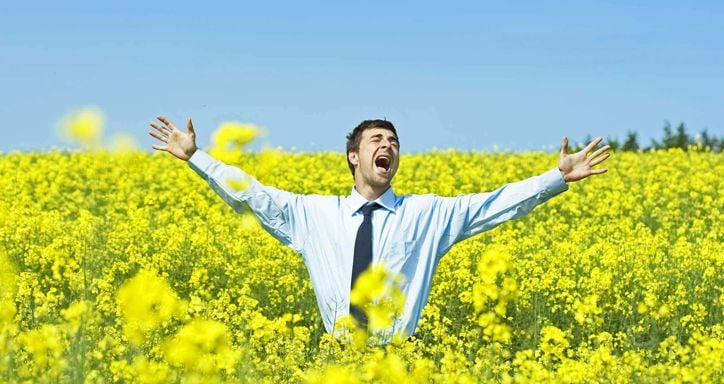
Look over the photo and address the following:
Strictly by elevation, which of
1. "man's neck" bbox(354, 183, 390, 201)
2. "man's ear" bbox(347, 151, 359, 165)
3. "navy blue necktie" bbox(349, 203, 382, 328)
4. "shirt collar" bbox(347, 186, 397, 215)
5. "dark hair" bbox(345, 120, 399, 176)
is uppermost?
"dark hair" bbox(345, 120, 399, 176)

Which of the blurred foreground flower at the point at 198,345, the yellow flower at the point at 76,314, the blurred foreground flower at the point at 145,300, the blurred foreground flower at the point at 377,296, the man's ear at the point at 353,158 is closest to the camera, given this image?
the blurred foreground flower at the point at 198,345

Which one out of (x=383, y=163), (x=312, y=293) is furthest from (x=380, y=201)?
(x=312, y=293)

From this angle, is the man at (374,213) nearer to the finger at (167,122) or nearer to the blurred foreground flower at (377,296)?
the finger at (167,122)

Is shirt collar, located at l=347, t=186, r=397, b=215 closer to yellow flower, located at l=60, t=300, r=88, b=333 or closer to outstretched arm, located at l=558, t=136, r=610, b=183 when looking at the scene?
outstretched arm, located at l=558, t=136, r=610, b=183

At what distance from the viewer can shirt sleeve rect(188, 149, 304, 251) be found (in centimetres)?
525

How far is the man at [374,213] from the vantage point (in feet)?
17.3

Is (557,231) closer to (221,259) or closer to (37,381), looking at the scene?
(221,259)

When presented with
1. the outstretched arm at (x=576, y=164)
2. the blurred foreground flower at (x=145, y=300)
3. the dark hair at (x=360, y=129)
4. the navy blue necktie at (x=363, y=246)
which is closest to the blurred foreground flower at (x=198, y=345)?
the blurred foreground flower at (x=145, y=300)

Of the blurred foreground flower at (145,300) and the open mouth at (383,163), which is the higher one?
the open mouth at (383,163)

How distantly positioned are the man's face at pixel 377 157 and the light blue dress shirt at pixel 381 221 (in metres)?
0.12

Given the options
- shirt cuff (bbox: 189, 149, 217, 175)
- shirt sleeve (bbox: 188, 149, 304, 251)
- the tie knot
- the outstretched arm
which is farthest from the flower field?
the outstretched arm

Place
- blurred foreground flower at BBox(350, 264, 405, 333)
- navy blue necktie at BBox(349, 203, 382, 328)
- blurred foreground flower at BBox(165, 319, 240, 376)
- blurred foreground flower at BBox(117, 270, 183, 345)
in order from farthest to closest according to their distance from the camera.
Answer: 1. navy blue necktie at BBox(349, 203, 382, 328)
2. blurred foreground flower at BBox(350, 264, 405, 333)
3. blurred foreground flower at BBox(117, 270, 183, 345)
4. blurred foreground flower at BBox(165, 319, 240, 376)

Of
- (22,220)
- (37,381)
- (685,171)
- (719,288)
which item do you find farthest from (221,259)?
(685,171)

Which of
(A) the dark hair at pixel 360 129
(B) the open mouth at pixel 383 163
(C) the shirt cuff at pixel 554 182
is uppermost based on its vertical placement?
(A) the dark hair at pixel 360 129
